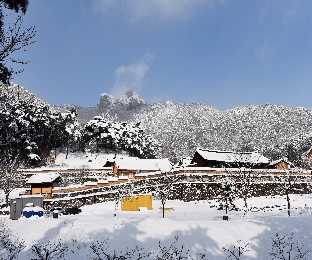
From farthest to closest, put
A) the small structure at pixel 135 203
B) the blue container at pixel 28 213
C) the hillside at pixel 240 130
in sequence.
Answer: the hillside at pixel 240 130, the small structure at pixel 135 203, the blue container at pixel 28 213

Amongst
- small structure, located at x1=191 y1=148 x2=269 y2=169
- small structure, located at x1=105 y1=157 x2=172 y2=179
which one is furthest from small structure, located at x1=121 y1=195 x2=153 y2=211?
small structure, located at x1=191 y1=148 x2=269 y2=169

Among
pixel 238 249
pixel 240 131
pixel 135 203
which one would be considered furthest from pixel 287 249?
pixel 240 131

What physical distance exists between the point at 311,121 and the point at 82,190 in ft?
473

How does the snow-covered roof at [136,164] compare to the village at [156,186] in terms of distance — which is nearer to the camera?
the village at [156,186]

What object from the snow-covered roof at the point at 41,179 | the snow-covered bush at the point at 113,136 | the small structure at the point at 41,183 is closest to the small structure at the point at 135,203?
the small structure at the point at 41,183

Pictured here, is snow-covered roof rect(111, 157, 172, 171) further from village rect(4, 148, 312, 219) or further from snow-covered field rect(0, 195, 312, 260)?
snow-covered field rect(0, 195, 312, 260)

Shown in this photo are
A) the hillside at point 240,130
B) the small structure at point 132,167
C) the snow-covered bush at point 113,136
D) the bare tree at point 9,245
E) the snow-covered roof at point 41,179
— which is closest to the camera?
the bare tree at point 9,245

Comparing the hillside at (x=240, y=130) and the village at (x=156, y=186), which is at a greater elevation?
the hillside at (x=240, y=130)

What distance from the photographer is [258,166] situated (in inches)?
1741

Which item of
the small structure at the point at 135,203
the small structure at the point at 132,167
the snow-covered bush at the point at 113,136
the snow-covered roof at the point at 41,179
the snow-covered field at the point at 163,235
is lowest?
the small structure at the point at 135,203

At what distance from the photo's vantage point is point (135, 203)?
24844 millimetres

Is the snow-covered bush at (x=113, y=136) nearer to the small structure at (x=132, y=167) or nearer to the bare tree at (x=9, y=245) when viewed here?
the small structure at (x=132, y=167)

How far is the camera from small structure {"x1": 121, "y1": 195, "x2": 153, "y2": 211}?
81.3ft

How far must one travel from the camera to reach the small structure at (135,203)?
24.8 m
